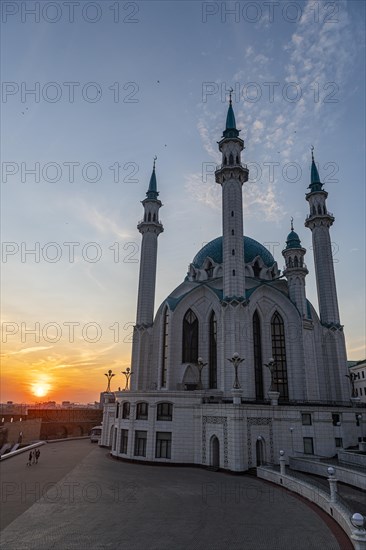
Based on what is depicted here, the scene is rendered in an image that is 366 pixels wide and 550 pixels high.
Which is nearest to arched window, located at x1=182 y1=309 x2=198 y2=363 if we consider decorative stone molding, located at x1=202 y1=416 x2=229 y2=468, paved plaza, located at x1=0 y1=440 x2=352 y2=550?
decorative stone molding, located at x1=202 y1=416 x2=229 y2=468

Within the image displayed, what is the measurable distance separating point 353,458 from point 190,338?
1871 centimetres

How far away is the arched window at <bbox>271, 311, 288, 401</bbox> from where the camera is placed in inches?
1403

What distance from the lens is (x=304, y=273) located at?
39406 mm

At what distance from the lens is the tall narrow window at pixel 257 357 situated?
1373 inches

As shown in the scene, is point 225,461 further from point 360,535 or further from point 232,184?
point 232,184

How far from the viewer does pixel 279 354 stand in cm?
3656

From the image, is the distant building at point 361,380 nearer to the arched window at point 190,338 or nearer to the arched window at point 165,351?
the arched window at point 190,338

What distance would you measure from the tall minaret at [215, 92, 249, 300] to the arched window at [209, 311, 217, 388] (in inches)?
158

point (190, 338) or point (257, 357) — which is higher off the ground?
point (190, 338)

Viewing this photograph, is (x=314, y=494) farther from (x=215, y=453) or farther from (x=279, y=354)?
(x=279, y=354)

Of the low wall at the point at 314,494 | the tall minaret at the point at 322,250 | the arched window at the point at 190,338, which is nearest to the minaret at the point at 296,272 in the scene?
the tall minaret at the point at 322,250

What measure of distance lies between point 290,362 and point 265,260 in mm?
17085

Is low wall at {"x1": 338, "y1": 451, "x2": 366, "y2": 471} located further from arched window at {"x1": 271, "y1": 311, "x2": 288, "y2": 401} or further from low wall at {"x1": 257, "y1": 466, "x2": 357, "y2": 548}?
arched window at {"x1": 271, "y1": 311, "x2": 288, "y2": 401}

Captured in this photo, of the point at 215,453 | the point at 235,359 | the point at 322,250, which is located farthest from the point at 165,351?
the point at 322,250
